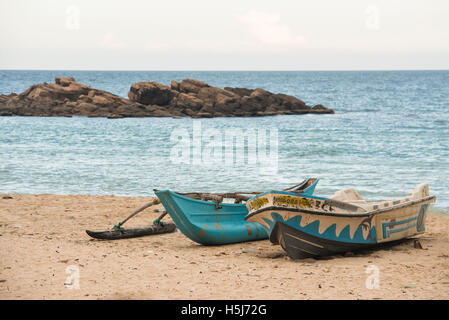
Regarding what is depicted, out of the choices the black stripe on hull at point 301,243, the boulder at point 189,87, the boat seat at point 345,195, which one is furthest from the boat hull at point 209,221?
the boulder at point 189,87

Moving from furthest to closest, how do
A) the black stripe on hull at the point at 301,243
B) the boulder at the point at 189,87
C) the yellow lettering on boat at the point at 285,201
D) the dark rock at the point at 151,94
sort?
the boulder at the point at 189,87, the dark rock at the point at 151,94, the black stripe on hull at the point at 301,243, the yellow lettering on boat at the point at 285,201

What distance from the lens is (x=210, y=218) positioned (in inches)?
401

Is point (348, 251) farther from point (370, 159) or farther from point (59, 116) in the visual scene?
point (59, 116)

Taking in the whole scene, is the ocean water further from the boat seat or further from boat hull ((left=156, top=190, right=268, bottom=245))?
boat hull ((left=156, top=190, right=268, bottom=245))

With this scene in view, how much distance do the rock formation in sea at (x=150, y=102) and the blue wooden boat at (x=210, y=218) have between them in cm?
3765

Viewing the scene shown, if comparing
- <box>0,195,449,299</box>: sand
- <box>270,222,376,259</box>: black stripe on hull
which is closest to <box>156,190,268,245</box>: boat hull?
<box>0,195,449,299</box>: sand

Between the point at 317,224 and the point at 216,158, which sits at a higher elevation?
the point at 317,224

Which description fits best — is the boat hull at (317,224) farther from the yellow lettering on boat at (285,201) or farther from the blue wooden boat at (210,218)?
the blue wooden boat at (210,218)

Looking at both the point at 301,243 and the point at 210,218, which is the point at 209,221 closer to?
the point at 210,218

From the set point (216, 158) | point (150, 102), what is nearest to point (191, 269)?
point (216, 158)

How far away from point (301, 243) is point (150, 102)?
142 feet

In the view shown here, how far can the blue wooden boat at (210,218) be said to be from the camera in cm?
969

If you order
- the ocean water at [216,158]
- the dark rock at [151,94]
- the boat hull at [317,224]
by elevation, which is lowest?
the ocean water at [216,158]
